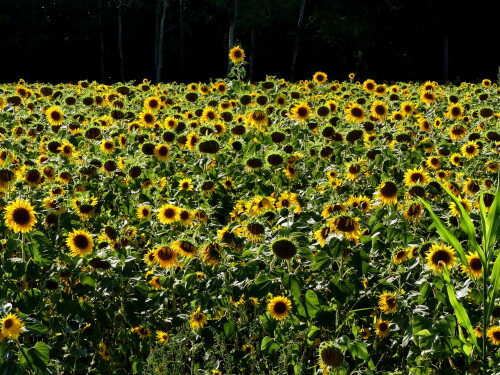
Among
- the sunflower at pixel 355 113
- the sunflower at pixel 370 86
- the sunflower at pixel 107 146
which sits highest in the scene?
the sunflower at pixel 370 86

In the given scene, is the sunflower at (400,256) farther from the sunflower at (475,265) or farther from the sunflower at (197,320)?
the sunflower at (197,320)

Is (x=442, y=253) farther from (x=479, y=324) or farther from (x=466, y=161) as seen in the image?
(x=466, y=161)

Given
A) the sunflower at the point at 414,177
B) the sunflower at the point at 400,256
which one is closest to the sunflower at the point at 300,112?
the sunflower at the point at 414,177

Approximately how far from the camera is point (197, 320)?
317 cm

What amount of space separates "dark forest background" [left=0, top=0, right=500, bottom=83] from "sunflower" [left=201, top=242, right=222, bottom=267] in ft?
75.6

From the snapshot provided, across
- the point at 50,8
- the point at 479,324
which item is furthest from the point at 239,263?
the point at 50,8

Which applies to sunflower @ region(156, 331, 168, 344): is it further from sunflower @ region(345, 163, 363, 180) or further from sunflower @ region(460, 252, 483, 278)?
sunflower @ region(345, 163, 363, 180)

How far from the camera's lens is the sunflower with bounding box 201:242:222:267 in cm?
316

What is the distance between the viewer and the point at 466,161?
5184 millimetres

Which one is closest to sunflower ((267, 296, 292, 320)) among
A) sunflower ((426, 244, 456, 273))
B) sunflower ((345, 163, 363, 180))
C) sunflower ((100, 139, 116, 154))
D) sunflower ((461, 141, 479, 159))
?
sunflower ((426, 244, 456, 273))

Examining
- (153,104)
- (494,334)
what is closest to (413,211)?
(494,334)

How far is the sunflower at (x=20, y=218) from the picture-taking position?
123 inches

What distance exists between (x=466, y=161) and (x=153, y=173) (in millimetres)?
2371

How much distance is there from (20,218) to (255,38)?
3148cm
